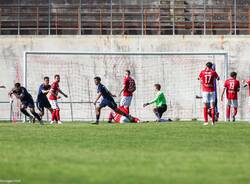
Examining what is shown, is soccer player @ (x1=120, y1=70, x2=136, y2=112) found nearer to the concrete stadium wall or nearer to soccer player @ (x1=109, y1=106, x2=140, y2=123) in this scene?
soccer player @ (x1=109, y1=106, x2=140, y2=123)

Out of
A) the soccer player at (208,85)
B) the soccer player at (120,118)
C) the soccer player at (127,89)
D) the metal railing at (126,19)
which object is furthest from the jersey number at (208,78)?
the metal railing at (126,19)

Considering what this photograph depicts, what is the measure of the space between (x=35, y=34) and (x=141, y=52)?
20.6 feet

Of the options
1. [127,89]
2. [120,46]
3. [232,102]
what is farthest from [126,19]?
[127,89]

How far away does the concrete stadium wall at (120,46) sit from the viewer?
35.9 metres

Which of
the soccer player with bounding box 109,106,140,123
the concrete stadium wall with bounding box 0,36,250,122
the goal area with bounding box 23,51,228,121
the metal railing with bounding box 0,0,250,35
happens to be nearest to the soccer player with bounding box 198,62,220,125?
the soccer player with bounding box 109,106,140,123

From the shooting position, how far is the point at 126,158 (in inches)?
502

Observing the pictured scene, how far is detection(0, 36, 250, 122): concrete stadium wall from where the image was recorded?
35.9 metres

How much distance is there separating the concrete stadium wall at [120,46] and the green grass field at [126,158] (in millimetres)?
16985

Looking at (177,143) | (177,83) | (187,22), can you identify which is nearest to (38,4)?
(187,22)

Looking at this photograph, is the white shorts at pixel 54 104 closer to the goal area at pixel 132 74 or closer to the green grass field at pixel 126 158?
the goal area at pixel 132 74

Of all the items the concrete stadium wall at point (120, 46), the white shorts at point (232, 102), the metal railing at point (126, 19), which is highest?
the metal railing at point (126, 19)

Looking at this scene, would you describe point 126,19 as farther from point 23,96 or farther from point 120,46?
point 23,96

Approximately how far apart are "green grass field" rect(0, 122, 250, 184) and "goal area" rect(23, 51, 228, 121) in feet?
52.9

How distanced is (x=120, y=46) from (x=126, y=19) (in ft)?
16.0
